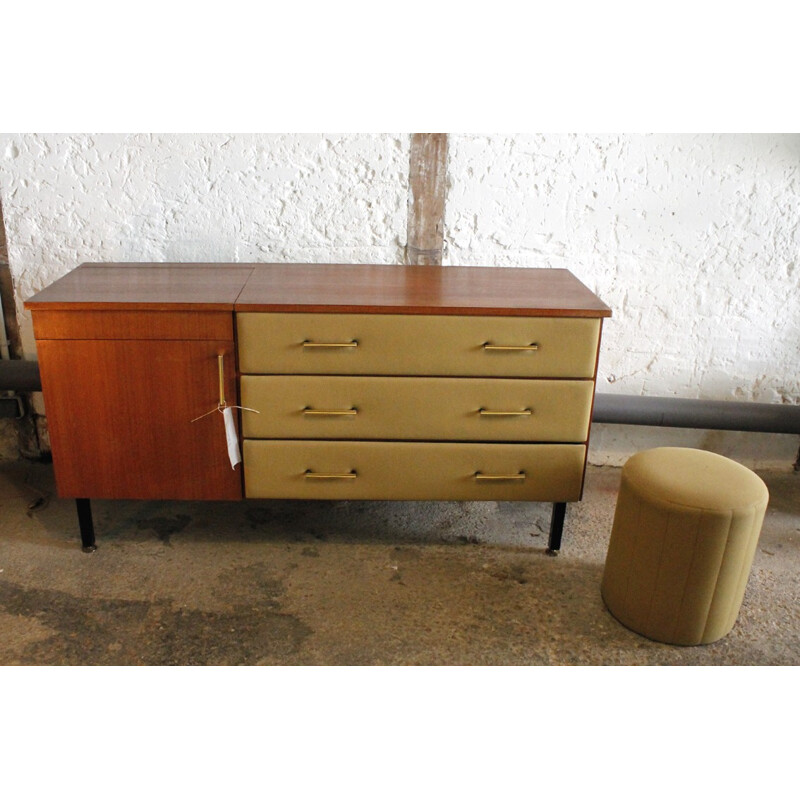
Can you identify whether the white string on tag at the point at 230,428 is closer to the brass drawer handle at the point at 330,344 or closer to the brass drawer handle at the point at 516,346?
the brass drawer handle at the point at 330,344

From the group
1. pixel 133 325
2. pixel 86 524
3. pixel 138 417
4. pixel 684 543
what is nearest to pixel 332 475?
pixel 138 417

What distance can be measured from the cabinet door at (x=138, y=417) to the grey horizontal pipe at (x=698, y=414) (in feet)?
4.95

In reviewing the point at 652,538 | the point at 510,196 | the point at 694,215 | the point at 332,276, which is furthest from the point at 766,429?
the point at 332,276

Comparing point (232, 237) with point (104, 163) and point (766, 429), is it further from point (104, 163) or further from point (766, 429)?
point (766, 429)

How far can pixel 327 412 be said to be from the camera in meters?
2.38

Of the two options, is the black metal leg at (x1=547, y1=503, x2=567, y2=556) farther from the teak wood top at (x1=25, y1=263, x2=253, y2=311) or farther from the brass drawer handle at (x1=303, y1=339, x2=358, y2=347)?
the teak wood top at (x1=25, y1=263, x2=253, y2=311)

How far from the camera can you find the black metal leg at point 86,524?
2.54 meters

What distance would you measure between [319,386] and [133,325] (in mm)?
582

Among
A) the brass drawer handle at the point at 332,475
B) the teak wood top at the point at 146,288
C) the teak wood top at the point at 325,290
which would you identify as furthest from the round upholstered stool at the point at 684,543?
the teak wood top at the point at 146,288

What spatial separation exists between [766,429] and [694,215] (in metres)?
0.90

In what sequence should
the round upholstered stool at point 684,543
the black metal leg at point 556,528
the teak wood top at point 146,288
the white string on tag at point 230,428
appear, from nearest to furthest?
the round upholstered stool at point 684,543 < the teak wood top at point 146,288 < the white string on tag at point 230,428 < the black metal leg at point 556,528

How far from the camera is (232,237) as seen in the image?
2.87 m

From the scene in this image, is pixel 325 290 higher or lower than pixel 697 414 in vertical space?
higher

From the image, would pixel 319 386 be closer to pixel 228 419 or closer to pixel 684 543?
pixel 228 419
